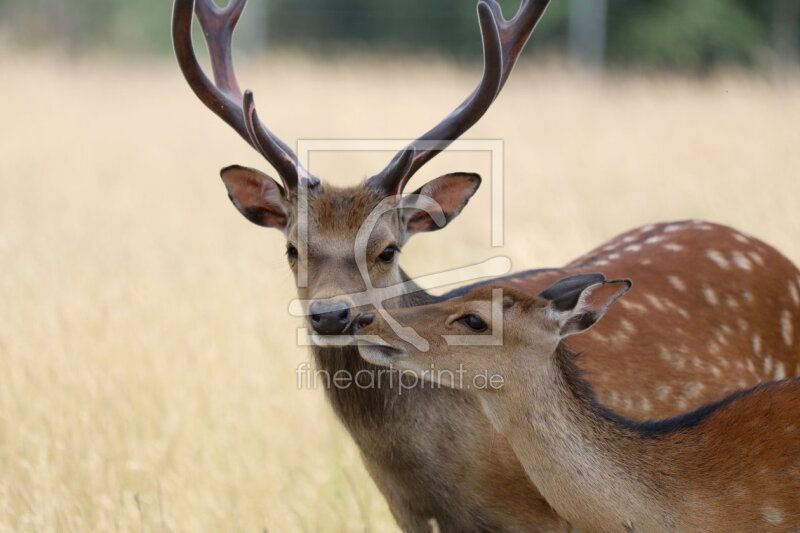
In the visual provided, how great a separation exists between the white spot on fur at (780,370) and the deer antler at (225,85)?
197 centimetres

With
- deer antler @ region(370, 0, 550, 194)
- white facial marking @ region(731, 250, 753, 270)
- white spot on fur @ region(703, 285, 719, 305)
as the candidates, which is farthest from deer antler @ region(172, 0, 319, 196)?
white facial marking @ region(731, 250, 753, 270)

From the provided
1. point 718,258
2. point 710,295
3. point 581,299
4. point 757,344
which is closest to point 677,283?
point 710,295

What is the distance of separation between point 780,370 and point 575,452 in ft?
5.14

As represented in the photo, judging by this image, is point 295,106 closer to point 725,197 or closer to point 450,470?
point 725,197

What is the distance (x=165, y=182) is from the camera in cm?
1061

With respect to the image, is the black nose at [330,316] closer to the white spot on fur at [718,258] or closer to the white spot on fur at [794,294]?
the white spot on fur at [718,258]

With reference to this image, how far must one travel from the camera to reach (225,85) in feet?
15.0

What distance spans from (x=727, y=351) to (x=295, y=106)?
393 inches

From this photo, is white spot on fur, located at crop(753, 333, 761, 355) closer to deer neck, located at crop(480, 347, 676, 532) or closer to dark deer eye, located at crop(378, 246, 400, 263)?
deer neck, located at crop(480, 347, 676, 532)

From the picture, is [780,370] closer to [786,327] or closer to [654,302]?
[786,327]

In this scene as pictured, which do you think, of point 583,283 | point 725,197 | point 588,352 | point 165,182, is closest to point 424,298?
point 588,352

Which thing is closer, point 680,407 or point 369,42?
point 680,407

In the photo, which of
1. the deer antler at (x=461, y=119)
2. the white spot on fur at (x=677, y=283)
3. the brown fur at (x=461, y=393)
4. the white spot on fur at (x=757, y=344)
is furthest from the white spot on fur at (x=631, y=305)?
the deer antler at (x=461, y=119)

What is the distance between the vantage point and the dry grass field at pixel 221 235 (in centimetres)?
477
